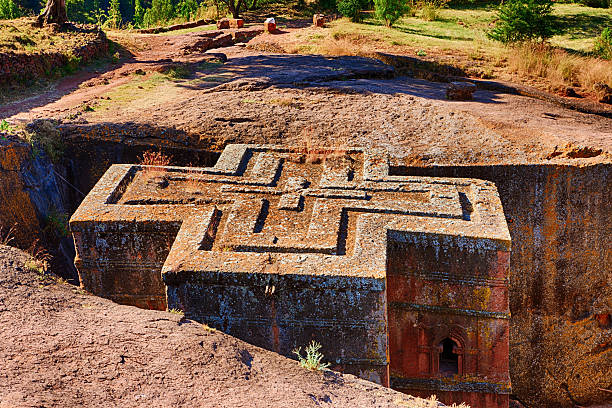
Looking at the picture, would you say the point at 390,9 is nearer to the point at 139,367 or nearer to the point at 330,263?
the point at 330,263

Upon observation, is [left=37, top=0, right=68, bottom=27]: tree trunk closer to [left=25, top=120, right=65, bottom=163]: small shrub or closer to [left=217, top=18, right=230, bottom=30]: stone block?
[left=217, top=18, right=230, bottom=30]: stone block

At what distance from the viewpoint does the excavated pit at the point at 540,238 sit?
7375mm

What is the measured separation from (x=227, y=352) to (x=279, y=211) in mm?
1942

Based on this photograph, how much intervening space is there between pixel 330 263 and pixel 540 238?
3.78 meters

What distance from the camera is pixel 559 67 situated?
40.2 ft

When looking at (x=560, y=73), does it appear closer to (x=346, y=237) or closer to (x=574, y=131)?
(x=574, y=131)

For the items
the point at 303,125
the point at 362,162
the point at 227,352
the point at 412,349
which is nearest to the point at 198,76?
the point at 303,125

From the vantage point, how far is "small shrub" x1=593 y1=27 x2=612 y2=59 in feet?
46.6

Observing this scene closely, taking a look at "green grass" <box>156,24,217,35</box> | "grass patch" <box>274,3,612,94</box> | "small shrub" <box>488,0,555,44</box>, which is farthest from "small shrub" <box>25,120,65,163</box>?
"small shrub" <box>488,0,555,44</box>

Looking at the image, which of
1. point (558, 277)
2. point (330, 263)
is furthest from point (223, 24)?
point (330, 263)

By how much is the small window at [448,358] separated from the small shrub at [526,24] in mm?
11020

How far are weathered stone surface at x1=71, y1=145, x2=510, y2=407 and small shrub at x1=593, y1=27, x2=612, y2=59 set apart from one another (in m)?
9.96

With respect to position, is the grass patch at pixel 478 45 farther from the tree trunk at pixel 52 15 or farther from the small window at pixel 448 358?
the small window at pixel 448 358

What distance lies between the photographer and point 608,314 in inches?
317
